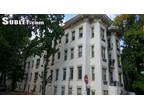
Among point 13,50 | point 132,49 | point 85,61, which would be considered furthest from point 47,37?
point 132,49

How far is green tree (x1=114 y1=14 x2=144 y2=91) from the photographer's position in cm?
487

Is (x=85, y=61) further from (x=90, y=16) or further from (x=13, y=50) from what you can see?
(x=13, y=50)

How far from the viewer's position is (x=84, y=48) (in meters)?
5.42

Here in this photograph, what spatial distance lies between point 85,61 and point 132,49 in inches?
52.8

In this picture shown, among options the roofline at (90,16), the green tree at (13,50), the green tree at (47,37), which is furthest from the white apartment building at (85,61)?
the green tree at (13,50)

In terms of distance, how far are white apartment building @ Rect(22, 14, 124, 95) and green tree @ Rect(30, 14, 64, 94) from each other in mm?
142

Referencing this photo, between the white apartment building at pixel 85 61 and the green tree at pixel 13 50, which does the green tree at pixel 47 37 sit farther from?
the green tree at pixel 13 50

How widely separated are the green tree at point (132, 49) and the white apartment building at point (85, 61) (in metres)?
0.21

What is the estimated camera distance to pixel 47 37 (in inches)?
203

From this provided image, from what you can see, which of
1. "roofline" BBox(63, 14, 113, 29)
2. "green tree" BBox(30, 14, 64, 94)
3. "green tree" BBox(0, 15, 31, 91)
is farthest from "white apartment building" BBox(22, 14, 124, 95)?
"green tree" BBox(0, 15, 31, 91)

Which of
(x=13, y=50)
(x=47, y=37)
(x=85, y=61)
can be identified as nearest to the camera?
(x=13, y=50)
